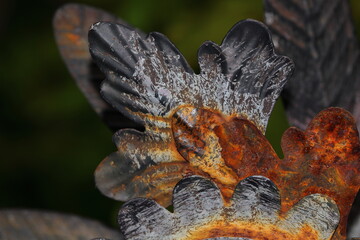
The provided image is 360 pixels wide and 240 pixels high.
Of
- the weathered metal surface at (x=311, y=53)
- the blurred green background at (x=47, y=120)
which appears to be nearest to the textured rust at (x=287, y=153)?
the weathered metal surface at (x=311, y=53)

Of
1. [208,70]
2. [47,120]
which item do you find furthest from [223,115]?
[47,120]

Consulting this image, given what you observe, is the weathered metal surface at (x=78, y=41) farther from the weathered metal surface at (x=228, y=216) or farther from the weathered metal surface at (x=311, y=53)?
the weathered metal surface at (x=228, y=216)

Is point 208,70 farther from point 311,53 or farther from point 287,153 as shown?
point 311,53

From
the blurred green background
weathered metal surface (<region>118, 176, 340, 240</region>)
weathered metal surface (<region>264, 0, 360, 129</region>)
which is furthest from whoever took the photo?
the blurred green background

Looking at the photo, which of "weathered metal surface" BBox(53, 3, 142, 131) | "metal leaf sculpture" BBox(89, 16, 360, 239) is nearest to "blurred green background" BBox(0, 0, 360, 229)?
"weathered metal surface" BBox(53, 3, 142, 131)

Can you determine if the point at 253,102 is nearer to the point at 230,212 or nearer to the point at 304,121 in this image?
the point at 230,212

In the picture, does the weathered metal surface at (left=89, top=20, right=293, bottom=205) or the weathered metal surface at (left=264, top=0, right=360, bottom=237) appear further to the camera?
the weathered metal surface at (left=264, top=0, right=360, bottom=237)

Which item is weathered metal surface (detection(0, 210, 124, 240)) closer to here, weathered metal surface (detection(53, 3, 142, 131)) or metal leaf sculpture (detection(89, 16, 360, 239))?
weathered metal surface (detection(53, 3, 142, 131))
